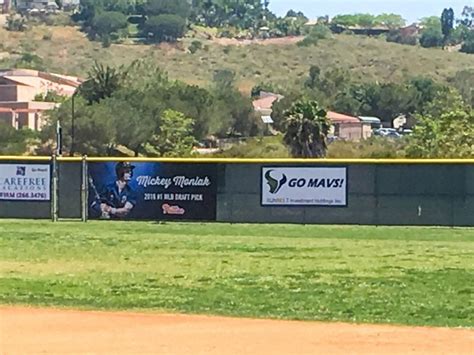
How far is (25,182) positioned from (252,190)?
7069 millimetres

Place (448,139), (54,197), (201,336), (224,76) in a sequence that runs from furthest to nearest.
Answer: (224,76), (448,139), (54,197), (201,336)

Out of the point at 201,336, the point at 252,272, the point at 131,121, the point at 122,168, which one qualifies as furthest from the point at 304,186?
the point at 131,121

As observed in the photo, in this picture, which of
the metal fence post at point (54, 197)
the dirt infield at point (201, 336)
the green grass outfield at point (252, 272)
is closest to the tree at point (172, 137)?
the metal fence post at point (54, 197)

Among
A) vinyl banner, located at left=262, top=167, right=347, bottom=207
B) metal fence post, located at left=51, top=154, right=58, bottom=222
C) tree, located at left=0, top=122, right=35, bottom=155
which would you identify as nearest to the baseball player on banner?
metal fence post, located at left=51, top=154, right=58, bottom=222

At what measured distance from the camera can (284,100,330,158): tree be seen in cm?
7662

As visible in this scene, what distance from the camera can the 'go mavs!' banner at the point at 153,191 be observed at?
113 ft

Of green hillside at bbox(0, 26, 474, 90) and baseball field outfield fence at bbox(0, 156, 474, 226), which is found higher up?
green hillside at bbox(0, 26, 474, 90)

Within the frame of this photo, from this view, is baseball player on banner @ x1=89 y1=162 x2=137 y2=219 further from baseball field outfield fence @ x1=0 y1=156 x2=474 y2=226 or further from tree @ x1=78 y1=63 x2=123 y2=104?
tree @ x1=78 y1=63 x2=123 y2=104

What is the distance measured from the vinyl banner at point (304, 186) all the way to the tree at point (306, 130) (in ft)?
137

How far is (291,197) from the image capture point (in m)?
33.8

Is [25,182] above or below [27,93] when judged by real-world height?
below

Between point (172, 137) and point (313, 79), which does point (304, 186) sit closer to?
point (172, 137)

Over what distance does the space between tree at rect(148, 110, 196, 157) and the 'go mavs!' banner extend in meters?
50.2

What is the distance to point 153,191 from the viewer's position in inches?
1366
